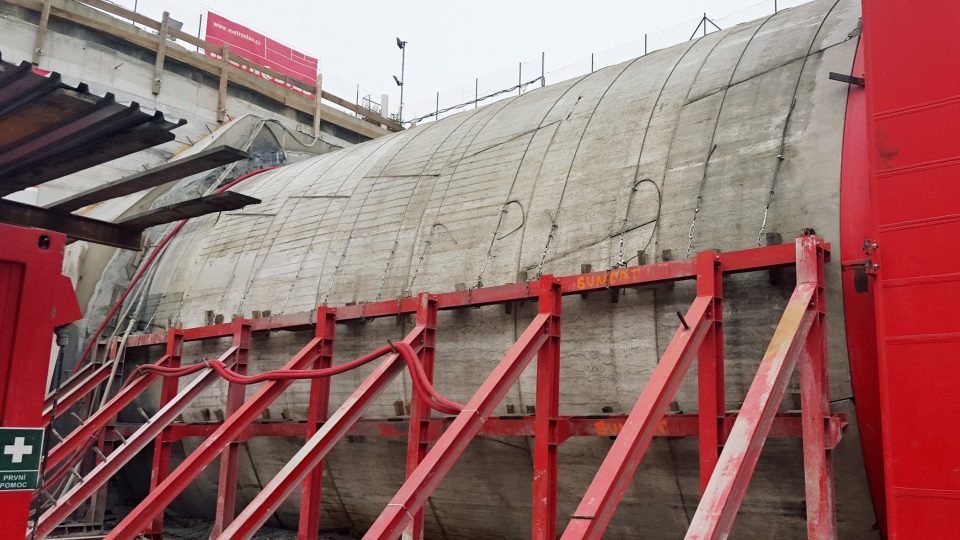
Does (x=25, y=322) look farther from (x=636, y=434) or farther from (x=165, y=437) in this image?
(x=165, y=437)

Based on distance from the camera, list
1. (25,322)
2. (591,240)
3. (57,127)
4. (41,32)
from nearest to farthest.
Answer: (25,322), (57,127), (591,240), (41,32)

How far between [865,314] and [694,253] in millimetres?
1635

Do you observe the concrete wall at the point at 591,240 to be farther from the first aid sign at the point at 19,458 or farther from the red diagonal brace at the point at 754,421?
the first aid sign at the point at 19,458

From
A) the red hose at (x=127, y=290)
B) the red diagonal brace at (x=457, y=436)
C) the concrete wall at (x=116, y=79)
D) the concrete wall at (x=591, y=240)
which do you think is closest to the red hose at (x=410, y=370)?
the red diagonal brace at (x=457, y=436)

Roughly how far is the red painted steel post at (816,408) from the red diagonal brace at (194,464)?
19.0 feet

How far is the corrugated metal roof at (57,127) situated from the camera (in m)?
4.75

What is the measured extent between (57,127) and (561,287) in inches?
184

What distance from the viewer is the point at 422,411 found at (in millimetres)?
8750

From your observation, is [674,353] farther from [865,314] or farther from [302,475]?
[302,475]

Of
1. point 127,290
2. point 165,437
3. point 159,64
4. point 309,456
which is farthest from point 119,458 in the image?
point 159,64

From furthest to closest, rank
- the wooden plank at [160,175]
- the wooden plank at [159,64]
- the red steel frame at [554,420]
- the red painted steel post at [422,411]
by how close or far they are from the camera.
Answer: the wooden plank at [159,64], the red painted steel post at [422,411], the wooden plank at [160,175], the red steel frame at [554,420]

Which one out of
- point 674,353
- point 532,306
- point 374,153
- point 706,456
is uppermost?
point 374,153

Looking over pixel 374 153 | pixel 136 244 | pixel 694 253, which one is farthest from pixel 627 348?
pixel 374 153

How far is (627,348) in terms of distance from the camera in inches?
314
